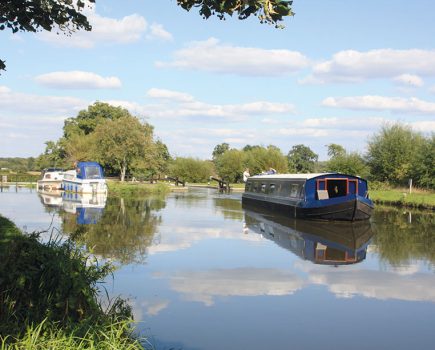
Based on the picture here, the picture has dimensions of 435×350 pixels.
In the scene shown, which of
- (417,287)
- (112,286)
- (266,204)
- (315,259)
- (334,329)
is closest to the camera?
(334,329)

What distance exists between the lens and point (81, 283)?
6.13 meters

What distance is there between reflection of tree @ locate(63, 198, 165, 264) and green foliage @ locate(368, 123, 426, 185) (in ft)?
74.6

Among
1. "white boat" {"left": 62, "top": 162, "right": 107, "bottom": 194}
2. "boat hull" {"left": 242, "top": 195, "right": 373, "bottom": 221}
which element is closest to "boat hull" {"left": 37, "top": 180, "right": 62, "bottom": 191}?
"white boat" {"left": 62, "top": 162, "right": 107, "bottom": 194}

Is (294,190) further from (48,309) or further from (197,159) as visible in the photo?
(197,159)

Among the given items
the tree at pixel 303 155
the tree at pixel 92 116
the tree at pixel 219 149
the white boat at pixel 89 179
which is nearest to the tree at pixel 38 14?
the white boat at pixel 89 179

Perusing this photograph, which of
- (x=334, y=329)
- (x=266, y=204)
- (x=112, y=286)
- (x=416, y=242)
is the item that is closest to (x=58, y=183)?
(x=266, y=204)

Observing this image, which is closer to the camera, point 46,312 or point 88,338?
point 88,338

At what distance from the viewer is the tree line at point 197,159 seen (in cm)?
4031

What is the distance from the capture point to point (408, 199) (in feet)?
104

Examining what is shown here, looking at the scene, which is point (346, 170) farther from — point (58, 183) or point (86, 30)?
point (86, 30)

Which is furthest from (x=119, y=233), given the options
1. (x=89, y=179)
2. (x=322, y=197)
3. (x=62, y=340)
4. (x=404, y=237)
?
(x=89, y=179)

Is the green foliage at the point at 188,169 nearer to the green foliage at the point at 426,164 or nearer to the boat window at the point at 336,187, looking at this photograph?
the green foliage at the point at 426,164

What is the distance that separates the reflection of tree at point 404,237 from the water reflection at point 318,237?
0.51 metres

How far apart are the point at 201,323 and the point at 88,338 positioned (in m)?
2.62
